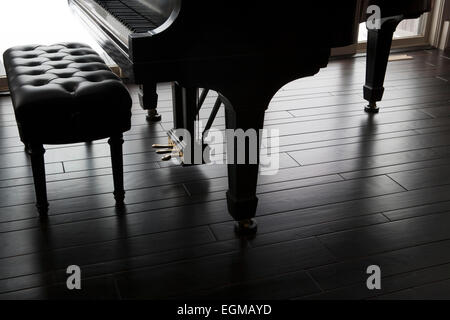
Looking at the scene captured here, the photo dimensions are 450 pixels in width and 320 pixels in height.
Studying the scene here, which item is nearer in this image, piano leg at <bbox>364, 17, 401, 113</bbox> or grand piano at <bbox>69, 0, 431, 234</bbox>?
grand piano at <bbox>69, 0, 431, 234</bbox>

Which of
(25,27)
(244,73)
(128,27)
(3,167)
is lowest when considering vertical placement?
(3,167)

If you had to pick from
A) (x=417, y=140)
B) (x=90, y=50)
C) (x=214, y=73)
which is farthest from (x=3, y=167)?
(x=417, y=140)

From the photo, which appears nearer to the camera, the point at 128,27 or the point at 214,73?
the point at 214,73

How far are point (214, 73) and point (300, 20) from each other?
1.07 feet

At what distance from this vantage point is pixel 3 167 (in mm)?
2715

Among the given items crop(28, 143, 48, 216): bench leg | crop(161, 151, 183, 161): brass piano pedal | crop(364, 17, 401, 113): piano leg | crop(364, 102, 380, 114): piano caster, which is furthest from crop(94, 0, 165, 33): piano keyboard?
crop(364, 102, 380, 114): piano caster

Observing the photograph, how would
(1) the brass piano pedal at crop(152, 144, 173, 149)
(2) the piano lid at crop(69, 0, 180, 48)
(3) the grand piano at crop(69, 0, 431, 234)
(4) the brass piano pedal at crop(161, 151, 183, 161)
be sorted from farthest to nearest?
(1) the brass piano pedal at crop(152, 144, 173, 149) < (4) the brass piano pedal at crop(161, 151, 183, 161) < (2) the piano lid at crop(69, 0, 180, 48) < (3) the grand piano at crop(69, 0, 431, 234)

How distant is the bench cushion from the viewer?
200cm

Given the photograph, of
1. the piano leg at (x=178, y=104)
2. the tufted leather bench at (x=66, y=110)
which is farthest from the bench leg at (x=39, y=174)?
the piano leg at (x=178, y=104)

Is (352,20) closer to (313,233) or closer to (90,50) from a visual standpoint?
(313,233)

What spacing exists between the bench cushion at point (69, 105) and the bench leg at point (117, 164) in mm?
54

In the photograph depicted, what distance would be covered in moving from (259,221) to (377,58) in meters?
1.51

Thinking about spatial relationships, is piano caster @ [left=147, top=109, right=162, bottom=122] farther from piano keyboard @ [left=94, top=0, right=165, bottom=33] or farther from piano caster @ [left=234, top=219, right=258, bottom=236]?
piano caster @ [left=234, top=219, right=258, bottom=236]

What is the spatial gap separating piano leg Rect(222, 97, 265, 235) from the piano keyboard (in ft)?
1.22
